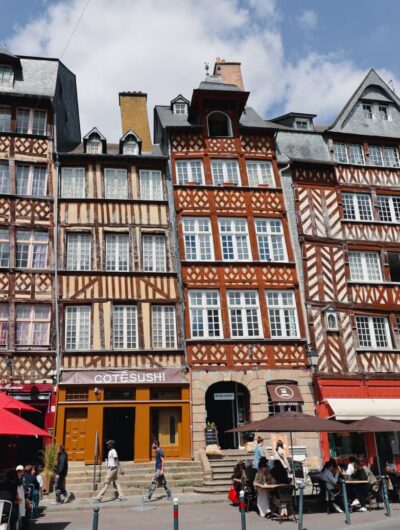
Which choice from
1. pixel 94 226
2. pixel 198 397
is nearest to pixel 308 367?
pixel 198 397

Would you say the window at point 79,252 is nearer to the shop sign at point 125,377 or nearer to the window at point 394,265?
the shop sign at point 125,377

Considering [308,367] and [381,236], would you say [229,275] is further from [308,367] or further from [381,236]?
[381,236]

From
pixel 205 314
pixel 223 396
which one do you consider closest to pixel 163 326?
pixel 205 314

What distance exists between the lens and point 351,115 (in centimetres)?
2242

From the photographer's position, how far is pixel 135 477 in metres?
14.9

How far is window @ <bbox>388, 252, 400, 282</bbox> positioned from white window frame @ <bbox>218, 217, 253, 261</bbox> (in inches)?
228

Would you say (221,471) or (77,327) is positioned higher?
(77,327)

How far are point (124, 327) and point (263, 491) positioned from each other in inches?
324

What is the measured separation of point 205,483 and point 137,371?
13.8ft

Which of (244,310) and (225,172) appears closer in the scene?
(244,310)

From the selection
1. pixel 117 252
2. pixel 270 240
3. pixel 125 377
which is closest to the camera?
pixel 125 377

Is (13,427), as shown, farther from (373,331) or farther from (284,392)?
(373,331)

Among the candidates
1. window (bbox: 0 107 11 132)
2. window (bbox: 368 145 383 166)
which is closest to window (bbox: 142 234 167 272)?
window (bbox: 0 107 11 132)

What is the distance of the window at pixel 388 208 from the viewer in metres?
21.0
